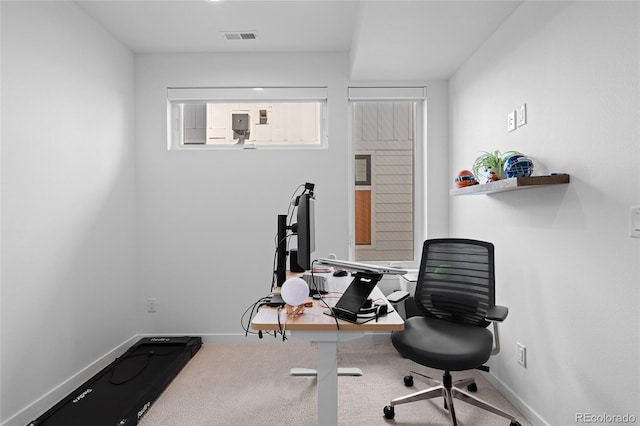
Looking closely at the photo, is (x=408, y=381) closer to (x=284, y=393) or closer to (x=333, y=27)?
(x=284, y=393)

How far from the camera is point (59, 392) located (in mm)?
2217

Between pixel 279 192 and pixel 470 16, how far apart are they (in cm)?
200

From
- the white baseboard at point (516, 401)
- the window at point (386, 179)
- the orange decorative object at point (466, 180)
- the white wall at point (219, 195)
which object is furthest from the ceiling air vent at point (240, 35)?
the white baseboard at point (516, 401)

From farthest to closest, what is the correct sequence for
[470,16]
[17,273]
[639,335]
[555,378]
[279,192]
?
[279,192] → [470,16] → [17,273] → [555,378] → [639,335]

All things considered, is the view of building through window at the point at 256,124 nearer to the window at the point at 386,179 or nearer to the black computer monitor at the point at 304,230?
the window at the point at 386,179

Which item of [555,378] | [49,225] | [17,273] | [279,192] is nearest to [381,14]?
[279,192]

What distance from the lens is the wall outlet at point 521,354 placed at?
203cm

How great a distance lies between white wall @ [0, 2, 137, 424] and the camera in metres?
1.93

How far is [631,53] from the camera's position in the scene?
1.30m

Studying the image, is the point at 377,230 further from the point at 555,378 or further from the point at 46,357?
the point at 46,357

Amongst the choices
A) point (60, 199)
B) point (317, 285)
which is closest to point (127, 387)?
point (60, 199)

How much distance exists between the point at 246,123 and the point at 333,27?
1.18 metres

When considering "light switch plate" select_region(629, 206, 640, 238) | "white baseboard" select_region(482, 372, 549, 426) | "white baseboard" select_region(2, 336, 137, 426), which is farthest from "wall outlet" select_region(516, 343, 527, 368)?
"white baseboard" select_region(2, 336, 137, 426)

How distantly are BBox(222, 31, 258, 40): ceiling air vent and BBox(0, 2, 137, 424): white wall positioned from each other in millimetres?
1001
